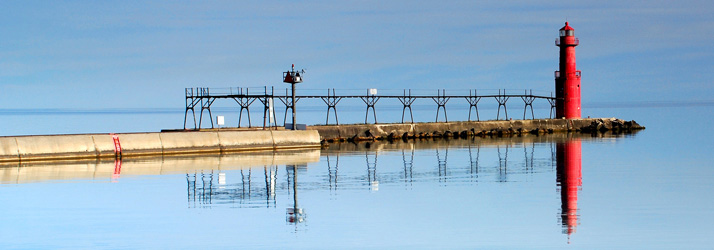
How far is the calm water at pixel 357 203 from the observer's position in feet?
62.1

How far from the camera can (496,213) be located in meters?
22.4

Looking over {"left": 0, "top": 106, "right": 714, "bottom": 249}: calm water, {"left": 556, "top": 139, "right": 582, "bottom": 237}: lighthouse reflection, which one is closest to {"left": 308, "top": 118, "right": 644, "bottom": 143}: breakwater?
{"left": 556, "top": 139, "right": 582, "bottom": 237}: lighthouse reflection

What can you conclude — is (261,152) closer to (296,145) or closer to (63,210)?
A: (296,145)

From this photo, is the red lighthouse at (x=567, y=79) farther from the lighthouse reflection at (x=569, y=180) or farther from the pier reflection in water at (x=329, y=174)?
the pier reflection in water at (x=329, y=174)

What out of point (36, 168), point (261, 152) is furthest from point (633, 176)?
point (36, 168)

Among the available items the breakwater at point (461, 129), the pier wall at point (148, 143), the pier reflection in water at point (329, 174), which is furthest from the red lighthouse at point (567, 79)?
the pier wall at point (148, 143)

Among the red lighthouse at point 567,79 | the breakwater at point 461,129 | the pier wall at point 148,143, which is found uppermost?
the red lighthouse at point 567,79

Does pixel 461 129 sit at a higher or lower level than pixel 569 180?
higher

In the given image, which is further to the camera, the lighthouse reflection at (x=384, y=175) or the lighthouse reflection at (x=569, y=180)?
the lighthouse reflection at (x=384, y=175)

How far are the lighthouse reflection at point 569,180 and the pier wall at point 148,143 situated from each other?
12.1m

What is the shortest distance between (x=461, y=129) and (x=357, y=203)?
40245mm

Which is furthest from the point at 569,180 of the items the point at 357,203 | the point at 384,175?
the point at 357,203

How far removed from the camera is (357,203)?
80.3 ft

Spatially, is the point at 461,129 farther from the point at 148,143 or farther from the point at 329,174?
the point at 329,174
